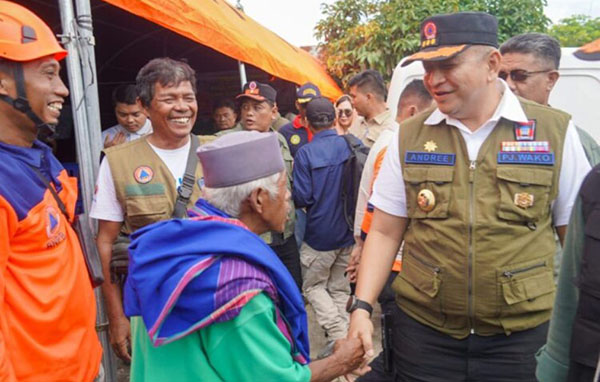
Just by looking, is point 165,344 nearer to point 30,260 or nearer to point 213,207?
point 213,207

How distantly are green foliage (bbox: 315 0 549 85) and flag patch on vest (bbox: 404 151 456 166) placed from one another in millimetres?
10557

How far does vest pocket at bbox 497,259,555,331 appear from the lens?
6.51 feet

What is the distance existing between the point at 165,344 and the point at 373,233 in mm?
1279

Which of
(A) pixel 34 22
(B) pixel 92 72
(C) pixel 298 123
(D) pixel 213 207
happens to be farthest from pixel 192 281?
(C) pixel 298 123

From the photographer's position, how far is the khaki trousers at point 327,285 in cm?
458

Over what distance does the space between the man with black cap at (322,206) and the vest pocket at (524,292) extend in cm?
260

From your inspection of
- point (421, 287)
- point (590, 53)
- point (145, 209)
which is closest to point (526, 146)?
point (421, 287)

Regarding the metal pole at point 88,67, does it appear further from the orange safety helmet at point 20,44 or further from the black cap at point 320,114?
the black cap at point 320,114

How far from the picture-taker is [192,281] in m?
1.29

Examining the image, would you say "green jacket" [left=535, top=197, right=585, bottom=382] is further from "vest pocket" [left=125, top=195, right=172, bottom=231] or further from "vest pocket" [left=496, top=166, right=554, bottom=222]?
"vest pocket" [left=125, top=195, right=172, bottom=231]

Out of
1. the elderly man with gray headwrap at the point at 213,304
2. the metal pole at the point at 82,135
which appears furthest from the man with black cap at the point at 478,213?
the metal pole at the point at 82,135

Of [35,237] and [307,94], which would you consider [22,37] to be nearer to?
[35,237]

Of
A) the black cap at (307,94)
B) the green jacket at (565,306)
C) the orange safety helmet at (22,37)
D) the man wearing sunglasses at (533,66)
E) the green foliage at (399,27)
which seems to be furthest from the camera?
the green foliage at (399,27)

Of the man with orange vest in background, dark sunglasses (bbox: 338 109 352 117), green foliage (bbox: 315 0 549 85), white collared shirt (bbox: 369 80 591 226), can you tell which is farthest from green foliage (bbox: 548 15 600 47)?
white collared shirt (bbox: 369 80 591 226)
